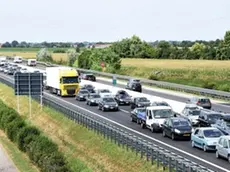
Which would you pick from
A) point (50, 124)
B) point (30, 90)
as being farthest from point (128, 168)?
point (30, 90)

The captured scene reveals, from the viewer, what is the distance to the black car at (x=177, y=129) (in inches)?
1367

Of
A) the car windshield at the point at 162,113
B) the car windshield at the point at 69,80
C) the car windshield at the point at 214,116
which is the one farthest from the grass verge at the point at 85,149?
the car windshield at the point at 69,80

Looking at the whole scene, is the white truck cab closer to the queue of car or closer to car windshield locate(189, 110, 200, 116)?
the queue of car

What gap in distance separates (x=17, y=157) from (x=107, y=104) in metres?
12.6

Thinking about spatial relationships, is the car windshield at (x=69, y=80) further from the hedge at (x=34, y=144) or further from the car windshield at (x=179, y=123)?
the car windshield at (x=179, y=123)

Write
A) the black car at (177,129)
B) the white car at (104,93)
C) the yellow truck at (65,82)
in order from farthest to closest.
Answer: the yellow truck at (65,82) → the white car at (104,93) → the black car at (177,129)

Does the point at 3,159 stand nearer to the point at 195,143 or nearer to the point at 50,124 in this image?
the point at 50,124

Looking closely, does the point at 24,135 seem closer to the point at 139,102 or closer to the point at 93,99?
the point at 139,102

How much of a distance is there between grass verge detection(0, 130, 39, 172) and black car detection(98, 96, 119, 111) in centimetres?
908

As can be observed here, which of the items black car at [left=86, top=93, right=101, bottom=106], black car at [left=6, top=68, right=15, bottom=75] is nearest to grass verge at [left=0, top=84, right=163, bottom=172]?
black car at [left=86, top=93, right=101, bottom=106]

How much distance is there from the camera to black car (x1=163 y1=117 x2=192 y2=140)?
1367 inches

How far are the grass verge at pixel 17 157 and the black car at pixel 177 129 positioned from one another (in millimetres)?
9102

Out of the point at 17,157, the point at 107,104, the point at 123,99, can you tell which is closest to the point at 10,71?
the point at 123,99

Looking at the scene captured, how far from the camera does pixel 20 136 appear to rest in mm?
44969
